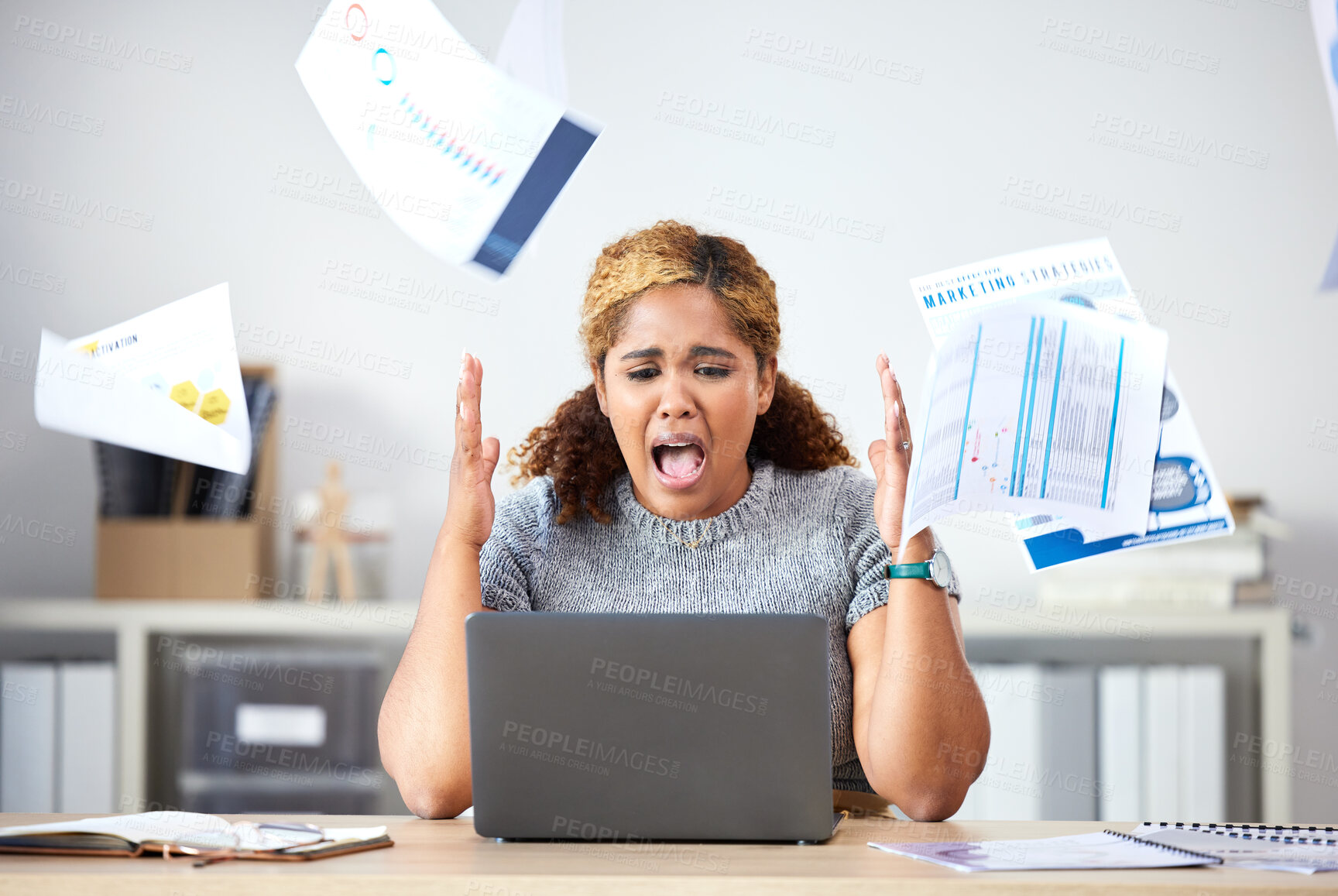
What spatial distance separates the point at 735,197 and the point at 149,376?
1.68m

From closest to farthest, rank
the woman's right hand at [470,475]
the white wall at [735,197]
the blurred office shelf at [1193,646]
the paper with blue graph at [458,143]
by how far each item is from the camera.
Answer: the woman's right hand at [470,475]
the paper with blue graph at [458,143]
the blurred office shelf at [1193,646]
the white wall at [735,197]

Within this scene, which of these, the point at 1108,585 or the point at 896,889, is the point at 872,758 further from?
the point at 1108,585

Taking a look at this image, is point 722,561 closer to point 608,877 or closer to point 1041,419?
point 1041,419

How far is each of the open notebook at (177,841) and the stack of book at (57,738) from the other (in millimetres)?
1495

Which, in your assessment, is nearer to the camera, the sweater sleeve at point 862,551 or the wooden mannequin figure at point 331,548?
the sweater sleeve at point 862,551

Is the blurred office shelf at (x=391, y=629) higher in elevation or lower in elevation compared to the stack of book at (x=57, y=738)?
higher

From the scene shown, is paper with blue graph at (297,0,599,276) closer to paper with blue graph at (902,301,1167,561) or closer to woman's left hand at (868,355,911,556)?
woman's left hand at (868,355,911,556)

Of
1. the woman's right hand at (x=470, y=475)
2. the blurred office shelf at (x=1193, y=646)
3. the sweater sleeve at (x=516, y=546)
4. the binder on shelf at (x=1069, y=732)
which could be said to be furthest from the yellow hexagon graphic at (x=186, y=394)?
the binder on shelf at (x=1069, y=732)

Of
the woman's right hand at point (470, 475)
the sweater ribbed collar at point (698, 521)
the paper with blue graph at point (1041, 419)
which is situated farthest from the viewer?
the sweater ribbed collar at point (698, 521)

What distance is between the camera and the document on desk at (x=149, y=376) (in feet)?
4.05

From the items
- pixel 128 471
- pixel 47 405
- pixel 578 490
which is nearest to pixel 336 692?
pixel 128 471

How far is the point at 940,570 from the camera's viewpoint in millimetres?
1289

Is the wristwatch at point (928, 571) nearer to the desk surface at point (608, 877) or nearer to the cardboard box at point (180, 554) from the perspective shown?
the desk surface at point (608, 877)

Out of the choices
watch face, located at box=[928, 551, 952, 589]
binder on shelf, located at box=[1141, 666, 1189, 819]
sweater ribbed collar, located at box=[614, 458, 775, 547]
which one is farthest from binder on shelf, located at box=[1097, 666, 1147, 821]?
watch face, located at box=[928, 551, 952, 589]
